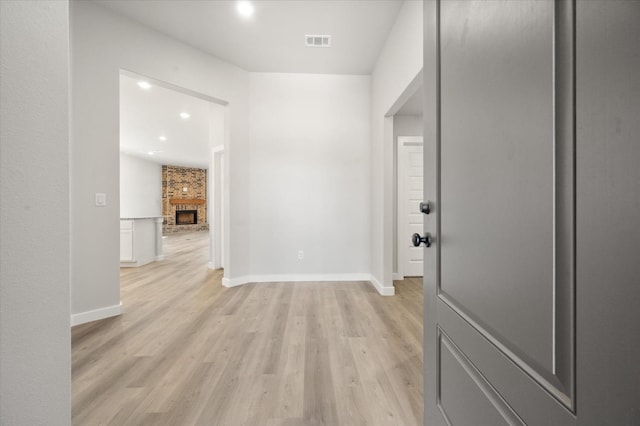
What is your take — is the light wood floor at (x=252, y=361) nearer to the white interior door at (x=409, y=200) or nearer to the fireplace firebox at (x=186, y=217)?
the white interior door at (x=409, y=200)

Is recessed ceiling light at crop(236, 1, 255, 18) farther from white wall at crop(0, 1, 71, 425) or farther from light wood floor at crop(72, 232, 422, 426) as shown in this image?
light wood floor at crop(72, 232, 422, 426)

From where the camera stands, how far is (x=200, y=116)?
5820 mm

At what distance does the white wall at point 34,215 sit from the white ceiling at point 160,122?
2.84m

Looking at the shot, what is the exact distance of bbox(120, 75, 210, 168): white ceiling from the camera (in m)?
4.78

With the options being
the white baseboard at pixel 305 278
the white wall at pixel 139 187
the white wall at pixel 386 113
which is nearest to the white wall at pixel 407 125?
the white wall at pixel 386 113

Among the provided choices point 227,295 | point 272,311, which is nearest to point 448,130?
point 272,311

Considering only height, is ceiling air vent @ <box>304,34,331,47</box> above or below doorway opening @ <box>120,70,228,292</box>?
above

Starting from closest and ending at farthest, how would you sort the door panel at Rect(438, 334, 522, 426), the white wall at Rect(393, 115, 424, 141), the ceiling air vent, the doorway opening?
1. the door panel at Rect(438, 334, 522, 426)
2. the ceiling air vent
3. the white wall at Rect(393, 115, 424, 141)
4. the doorway opening

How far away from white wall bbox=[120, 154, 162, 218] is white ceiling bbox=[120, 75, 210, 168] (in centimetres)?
54

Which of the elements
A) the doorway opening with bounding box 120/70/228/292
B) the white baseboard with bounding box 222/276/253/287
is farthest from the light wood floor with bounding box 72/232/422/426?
the doorway opening with bounding box 120/70/228/292

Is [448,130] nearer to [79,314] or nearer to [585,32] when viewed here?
[585,32]

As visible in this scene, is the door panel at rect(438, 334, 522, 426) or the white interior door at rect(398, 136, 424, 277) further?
the white interior door at rect(398, 136, 424, 277)

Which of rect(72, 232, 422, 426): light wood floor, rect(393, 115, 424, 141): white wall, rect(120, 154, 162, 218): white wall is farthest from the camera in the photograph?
rect(120, 154, 162, 218): white wall

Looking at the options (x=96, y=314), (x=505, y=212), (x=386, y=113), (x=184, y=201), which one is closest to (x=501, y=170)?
(x=505, y=212)
